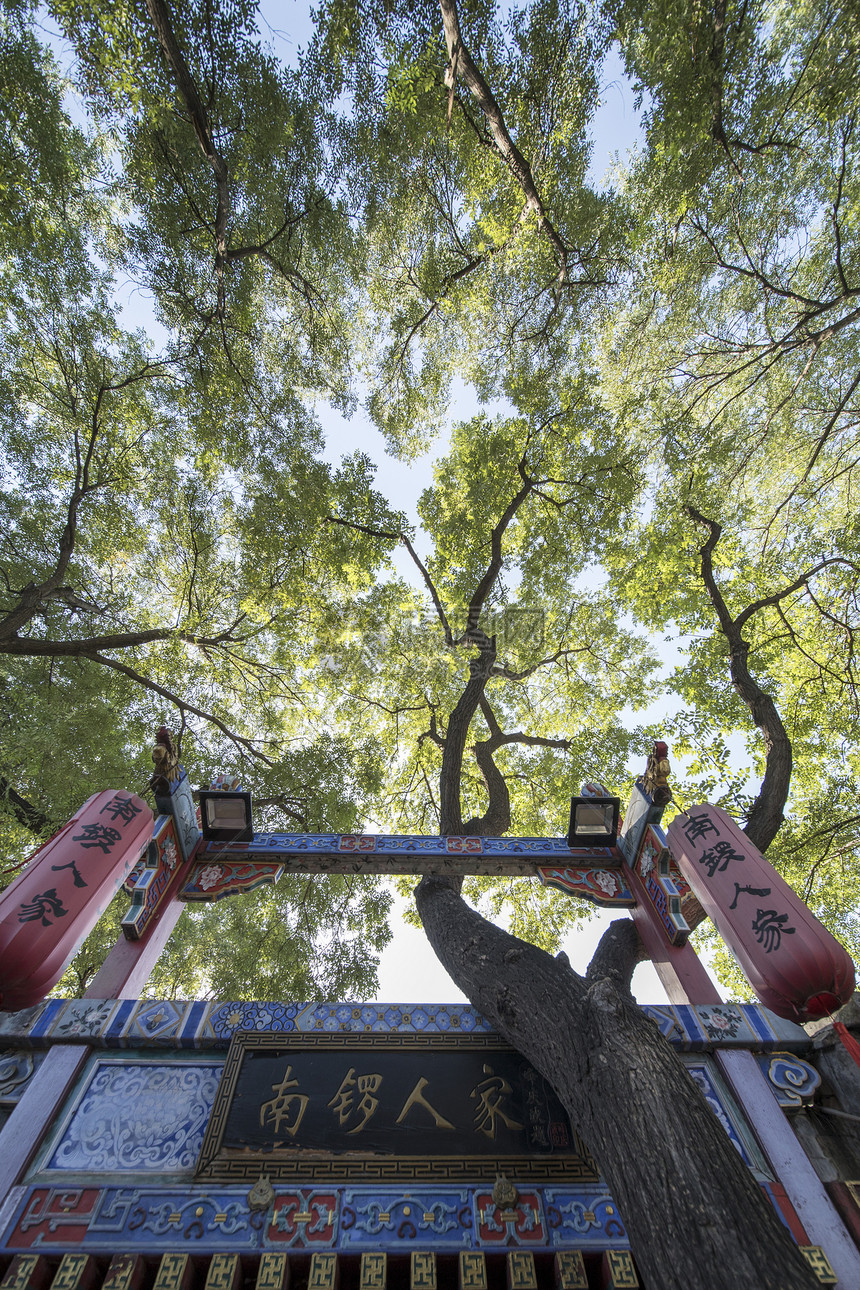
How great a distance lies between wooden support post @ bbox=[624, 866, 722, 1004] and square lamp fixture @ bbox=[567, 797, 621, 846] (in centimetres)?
51

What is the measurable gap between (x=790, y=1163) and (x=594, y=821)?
2.61m

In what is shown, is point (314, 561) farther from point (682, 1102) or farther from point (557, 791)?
point (682, 1102)

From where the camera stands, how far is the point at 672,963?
14.2ft

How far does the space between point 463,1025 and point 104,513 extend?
26.1 ft

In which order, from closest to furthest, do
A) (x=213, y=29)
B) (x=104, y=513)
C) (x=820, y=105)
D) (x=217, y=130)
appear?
(x=820, y=105) < (x=213, y=29) < (x=217, y=130) < (x=104, y=513)

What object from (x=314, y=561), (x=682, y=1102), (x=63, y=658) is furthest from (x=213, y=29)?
(x=682, y=1102)

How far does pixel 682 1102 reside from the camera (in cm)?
239

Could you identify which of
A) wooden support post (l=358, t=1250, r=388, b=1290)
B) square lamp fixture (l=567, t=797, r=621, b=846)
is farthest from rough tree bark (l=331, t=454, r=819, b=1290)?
wooden support post (l=358, t=1250, r=388, b=1290)

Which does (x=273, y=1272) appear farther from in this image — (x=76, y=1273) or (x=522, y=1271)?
(x=522, y=1271)

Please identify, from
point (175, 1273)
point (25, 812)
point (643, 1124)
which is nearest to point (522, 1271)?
point (643, 1124)

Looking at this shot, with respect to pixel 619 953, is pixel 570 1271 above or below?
below

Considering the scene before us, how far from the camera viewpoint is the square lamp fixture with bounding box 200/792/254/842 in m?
5.21

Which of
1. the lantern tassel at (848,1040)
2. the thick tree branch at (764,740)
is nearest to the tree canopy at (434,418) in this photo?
the thick tree branch at (764,740)

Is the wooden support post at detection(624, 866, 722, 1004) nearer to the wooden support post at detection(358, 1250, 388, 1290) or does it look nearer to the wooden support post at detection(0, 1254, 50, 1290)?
the wooden support post at detection(358, 1250, 388, 1290)
